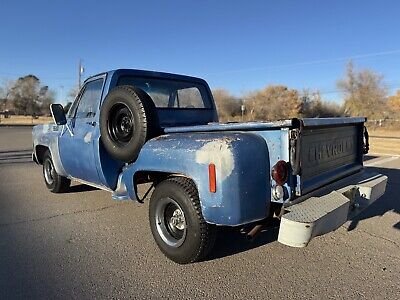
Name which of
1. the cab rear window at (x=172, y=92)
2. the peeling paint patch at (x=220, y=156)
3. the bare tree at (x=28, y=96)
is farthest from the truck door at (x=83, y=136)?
the bare tree at (x=28, y=96)

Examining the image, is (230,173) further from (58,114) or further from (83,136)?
(58,114)

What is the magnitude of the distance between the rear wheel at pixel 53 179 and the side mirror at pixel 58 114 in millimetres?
1105

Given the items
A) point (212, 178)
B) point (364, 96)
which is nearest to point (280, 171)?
point (212, 178)

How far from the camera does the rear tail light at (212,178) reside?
308cm

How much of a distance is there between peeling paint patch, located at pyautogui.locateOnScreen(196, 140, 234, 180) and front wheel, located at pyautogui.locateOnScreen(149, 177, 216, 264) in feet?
1.45

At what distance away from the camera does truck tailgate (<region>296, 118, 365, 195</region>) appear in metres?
3.38

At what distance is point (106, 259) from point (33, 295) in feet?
2.87

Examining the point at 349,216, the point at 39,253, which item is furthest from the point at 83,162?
the point at 349,216

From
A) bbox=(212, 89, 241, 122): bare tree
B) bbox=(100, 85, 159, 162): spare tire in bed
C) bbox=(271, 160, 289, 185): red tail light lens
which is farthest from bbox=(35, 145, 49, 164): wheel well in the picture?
bbox=(212, 89, 241, 122): bare tree

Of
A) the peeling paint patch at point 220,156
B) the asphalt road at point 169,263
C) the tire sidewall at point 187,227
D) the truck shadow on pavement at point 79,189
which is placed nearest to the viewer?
the peeling paint patch at point 220,156

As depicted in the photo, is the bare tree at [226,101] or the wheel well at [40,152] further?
the bare tree at [226,101]

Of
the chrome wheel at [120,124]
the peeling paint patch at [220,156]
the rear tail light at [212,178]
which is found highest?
the chrome wheel at [120,124]

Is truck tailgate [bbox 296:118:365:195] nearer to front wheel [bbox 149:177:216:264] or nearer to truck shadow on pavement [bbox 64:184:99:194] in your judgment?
front wheel [bbox 149:177:216:264]

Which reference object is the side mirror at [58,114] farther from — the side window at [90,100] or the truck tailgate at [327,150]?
the truck tailgate at [327,150]
